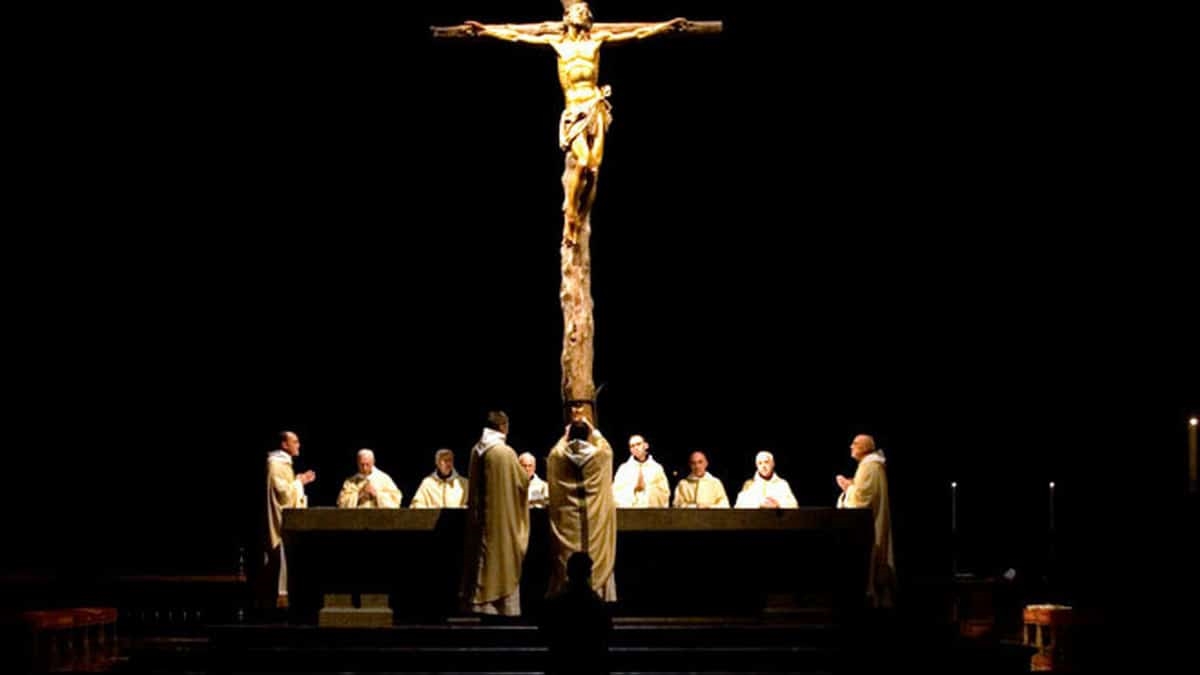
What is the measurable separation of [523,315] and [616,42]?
5637 millimetres

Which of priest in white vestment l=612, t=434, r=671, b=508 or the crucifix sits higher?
the crucifix

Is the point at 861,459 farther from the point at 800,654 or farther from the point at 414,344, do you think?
the point at 414,344

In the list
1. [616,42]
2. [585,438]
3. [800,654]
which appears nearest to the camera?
[800,654]

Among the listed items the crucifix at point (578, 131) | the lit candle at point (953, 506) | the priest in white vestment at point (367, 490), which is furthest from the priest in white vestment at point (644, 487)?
the lit candle at point (953, 506)

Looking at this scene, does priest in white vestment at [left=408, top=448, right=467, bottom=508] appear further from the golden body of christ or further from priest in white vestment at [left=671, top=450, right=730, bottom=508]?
the golden body of christ

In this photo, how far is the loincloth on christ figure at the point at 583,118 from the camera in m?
12.3

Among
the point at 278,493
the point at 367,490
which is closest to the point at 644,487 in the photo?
the point at 367,490

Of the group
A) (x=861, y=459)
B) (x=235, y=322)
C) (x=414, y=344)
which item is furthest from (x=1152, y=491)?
(x=235, y=322)

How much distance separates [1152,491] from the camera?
1741cm

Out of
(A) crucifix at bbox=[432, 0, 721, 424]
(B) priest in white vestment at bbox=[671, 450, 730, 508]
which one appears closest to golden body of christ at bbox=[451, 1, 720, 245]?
(A) crucifix at bbox=[432, 0, 721, 424]

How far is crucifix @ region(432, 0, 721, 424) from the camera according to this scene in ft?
40.2

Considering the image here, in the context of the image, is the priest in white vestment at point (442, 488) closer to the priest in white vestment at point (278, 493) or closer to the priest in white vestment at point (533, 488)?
the priest in white vestment at point (533, 488)

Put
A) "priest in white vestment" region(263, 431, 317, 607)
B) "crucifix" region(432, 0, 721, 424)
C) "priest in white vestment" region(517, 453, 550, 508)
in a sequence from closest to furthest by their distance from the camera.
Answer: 1. "crucifix" region(432, 0, 721, 424)
2. "priest in white vestment" region(263, 431, 317, 607)
3. "priest in white vestment" region(517, 453, 550, 508)

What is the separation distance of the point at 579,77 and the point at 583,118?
15.3 inches
